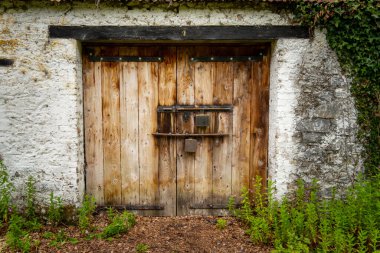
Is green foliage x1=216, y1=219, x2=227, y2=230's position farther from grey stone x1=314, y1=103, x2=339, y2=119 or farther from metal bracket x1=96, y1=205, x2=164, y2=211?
grey stone x1=314, y1=103, x2=339, y2=119

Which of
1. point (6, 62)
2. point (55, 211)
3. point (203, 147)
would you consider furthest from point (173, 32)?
point (55, 211)

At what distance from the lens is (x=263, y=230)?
3.64 m

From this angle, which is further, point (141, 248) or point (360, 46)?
point (360, 46)

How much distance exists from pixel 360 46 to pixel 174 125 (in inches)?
88.6

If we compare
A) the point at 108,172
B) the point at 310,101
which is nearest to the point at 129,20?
the point at 108,172

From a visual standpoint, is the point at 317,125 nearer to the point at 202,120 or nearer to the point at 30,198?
the point at 202,120

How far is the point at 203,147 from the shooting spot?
4.33m

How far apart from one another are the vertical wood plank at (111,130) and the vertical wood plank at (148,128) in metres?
0.27

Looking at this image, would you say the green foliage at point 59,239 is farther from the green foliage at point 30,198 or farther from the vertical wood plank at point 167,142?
the vertical wood plank at point 167,142

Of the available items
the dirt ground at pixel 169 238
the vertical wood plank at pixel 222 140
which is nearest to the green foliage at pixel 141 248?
the dirt ground at pixel 169 238

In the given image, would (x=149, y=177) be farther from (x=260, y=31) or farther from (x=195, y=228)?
(x=260, y=31)

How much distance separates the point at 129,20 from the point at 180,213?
7.76ft

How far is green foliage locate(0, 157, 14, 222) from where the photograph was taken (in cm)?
390

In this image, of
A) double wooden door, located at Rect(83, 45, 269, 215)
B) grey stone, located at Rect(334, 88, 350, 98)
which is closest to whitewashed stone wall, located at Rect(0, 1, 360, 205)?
grey stone, located at Rect(334, 88, 350, 98)
